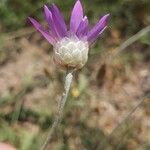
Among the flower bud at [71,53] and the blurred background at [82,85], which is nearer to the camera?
the flower bud at [71,53]

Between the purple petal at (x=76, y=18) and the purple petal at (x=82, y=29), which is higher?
the purple petal at (x=76, y=18)

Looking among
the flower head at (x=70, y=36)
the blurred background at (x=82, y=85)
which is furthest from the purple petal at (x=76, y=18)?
the blurred background at (x=82, y=85)

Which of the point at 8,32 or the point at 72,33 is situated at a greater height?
the point at 8,32

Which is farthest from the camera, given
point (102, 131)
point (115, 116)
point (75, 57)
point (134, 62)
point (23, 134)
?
point (134, 62)

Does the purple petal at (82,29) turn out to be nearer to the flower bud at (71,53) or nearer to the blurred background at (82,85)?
the flower bud at (71,53)

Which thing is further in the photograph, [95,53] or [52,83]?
[95,53]

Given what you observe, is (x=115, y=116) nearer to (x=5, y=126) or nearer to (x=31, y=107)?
(x=31, y=107)

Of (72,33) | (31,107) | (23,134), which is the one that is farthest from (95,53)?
(72,33)
